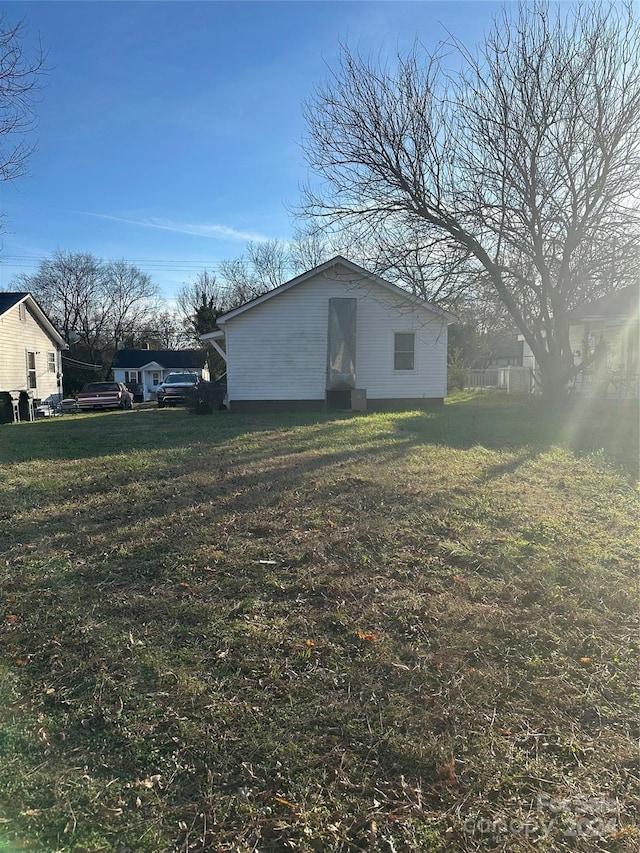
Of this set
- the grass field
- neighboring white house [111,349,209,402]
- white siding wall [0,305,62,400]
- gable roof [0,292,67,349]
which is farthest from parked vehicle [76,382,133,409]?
the grass field

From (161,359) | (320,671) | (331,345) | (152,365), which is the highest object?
(161,359)

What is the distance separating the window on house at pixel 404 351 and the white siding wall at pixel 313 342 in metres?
0.17

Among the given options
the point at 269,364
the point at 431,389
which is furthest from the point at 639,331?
the point at 269,364

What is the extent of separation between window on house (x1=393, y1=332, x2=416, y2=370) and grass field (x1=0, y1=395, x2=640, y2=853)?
12708mm

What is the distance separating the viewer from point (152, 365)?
48.8 meters

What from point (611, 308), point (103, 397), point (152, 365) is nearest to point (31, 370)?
point (103, 397)

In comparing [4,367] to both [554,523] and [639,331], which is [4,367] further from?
[639,331]

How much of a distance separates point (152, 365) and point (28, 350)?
2485cm

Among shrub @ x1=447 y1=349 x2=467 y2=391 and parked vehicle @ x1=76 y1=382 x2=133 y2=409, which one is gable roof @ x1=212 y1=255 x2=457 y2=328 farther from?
shrub @ x1=447 y1=349 x2=467 y2=391

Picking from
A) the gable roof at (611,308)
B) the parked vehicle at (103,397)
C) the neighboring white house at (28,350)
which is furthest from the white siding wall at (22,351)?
the gable roof at (611,308)

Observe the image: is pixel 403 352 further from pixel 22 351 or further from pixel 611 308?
pixel 22 351

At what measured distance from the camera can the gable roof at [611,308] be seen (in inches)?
723

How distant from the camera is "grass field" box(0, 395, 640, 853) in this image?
6.35 feet

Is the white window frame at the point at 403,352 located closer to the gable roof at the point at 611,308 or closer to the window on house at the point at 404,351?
the window on house at the point at 404,351
